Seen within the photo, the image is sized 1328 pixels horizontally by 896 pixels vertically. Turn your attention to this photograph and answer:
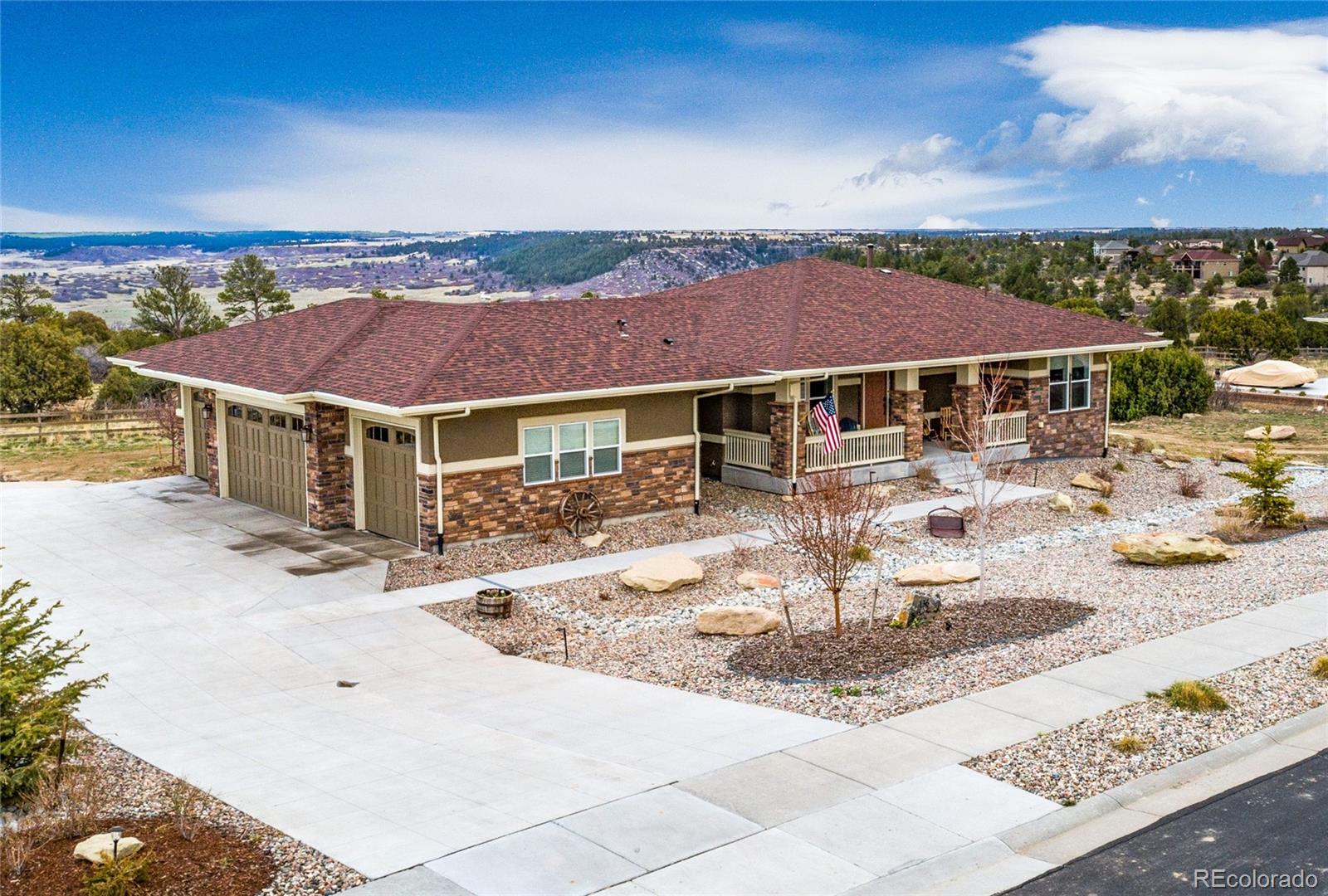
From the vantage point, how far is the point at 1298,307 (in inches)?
2904

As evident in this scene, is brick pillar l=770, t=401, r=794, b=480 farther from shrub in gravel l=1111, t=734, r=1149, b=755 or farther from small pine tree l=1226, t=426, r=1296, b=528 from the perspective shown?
shrub in gravel l=1111, t=734, r=1149, b=755

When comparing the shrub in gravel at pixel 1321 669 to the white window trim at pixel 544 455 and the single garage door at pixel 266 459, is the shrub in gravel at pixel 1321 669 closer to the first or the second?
the white window trim at pixel 544 455

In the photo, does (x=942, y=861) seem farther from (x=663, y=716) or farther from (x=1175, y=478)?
(x=1175, y=478)

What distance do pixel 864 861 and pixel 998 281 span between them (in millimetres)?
83321

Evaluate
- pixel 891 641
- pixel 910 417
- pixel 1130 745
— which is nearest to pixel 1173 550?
pixel 891 641

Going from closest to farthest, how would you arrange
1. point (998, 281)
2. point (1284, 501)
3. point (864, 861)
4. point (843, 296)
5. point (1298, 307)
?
point (864, 861)
point (1284, 501)
point (843, 296)
point (1298, 307)
point (998, 281)

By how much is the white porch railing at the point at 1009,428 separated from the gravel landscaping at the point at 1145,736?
15.7 meters

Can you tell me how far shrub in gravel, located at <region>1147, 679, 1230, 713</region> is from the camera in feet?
40.6

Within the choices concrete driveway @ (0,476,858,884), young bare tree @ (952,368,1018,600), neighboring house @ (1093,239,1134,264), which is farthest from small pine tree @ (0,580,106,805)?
neighboring house @ (1093,239,1134,264)

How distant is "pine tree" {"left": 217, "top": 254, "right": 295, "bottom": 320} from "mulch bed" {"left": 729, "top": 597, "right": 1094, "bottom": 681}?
236 ft

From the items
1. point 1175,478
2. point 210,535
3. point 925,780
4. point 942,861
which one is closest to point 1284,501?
point 1175,478

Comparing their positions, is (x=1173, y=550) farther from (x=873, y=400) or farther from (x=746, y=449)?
(x=873, y=400)

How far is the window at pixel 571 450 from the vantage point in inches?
866

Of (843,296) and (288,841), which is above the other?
(843,296)
